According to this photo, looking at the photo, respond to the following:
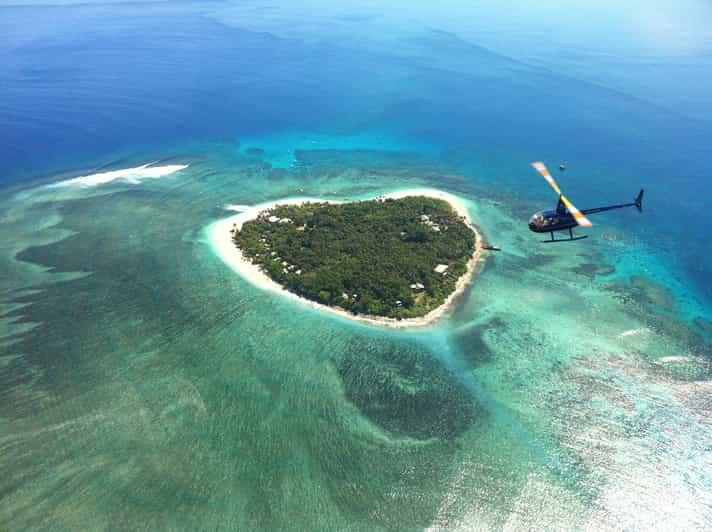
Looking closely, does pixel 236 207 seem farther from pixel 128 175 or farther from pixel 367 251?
pixel 367 251

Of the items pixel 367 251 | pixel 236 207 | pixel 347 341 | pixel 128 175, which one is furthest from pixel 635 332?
pixel 128 175

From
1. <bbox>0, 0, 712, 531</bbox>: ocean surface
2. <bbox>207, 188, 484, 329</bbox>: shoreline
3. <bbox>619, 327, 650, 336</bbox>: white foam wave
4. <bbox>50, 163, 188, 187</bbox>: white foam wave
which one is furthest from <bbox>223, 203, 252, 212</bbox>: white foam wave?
<bbox>619, 327, 650, 336</bbox>: white foam wave

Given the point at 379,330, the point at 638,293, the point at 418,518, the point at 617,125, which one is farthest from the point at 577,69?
the point at 418,518

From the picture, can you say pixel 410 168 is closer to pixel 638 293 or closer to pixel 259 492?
pixel 638 293

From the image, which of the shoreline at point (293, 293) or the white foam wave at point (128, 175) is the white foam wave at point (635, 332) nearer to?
the shoreline at point (293, 293)

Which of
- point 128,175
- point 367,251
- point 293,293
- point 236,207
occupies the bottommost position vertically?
point 293,293

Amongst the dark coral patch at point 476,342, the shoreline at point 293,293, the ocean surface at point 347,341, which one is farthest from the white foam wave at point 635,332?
the shoreline at point 293,293
